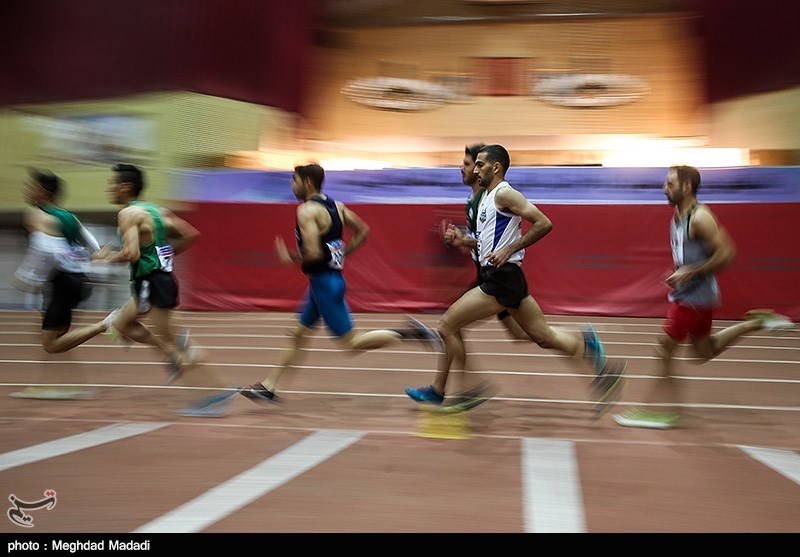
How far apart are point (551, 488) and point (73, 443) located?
9.58 ft

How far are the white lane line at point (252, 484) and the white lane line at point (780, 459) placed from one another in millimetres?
2435

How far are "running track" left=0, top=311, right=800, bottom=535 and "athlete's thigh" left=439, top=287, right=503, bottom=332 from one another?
74 cm

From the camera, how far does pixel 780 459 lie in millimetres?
4340

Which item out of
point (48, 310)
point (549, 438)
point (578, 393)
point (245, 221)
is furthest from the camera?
point (245, 221)

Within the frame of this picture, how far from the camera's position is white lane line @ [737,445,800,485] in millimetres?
4012

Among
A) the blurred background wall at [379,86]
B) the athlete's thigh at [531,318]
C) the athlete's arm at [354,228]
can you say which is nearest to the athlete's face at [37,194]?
the athlete's arm at [354,228]

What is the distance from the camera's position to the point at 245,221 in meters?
14.7

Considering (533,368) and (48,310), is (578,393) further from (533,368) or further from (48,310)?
(48,310)

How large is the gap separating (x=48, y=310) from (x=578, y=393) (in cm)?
457

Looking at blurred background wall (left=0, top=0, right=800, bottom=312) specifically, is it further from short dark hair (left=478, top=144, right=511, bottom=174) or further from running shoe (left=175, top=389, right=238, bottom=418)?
running shoe (left=175, top=389, right=238, bottom=418)

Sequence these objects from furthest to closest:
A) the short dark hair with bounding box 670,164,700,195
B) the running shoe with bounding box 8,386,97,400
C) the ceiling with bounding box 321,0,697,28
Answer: the ceiling with bounding box 321,0,697,28, the running shoe with bounding box 8,386,97,400, the short dark hair with bounding box 670,164,700,195

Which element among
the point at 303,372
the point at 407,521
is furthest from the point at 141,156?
the point at 407,521
